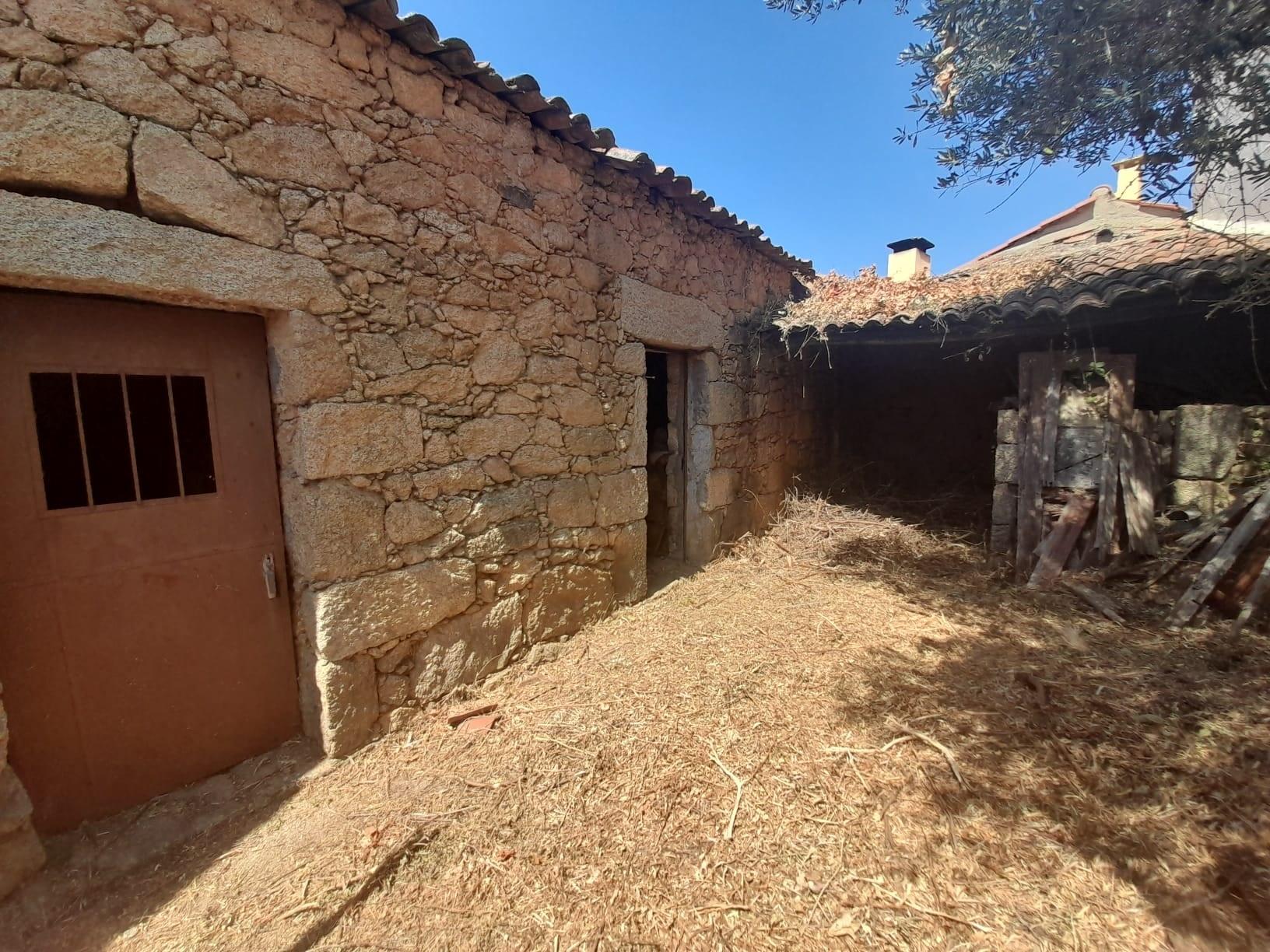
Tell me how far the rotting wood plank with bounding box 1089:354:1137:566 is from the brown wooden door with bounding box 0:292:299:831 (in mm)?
5256

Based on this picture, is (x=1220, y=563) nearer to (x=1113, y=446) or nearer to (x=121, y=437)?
(x=1113, y=446)

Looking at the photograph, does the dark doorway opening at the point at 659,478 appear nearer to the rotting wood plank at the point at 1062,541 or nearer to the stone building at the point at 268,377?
the stone building at the point at 268,377

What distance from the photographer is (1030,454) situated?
14.4 ft

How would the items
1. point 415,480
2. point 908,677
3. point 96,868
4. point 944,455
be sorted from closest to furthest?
point 96,868 < point 415,480 < point 908,677 < point 944,455

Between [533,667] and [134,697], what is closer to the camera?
[134,697]

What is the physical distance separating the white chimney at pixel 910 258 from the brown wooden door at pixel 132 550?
9.23m

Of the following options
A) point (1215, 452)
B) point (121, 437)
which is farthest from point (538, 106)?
point (1215, 452)

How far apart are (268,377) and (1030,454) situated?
17.0ft

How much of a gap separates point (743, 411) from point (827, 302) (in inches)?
57.4

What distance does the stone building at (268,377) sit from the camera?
2010mm

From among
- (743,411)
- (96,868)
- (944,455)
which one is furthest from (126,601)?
(944,455)

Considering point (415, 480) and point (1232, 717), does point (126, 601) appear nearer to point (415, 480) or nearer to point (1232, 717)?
point (415, 480)

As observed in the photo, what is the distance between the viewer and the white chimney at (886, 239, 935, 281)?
8.94 metres

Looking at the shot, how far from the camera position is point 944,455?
7117mm
